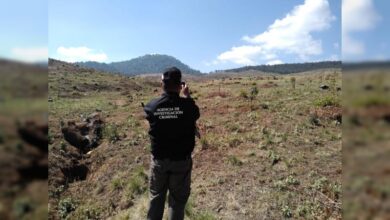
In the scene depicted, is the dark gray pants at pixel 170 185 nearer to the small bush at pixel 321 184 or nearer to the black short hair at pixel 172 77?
the black short hair at pixel 172 77

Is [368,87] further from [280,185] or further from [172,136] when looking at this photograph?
[280,185]

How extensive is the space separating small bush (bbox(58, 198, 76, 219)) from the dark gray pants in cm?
420

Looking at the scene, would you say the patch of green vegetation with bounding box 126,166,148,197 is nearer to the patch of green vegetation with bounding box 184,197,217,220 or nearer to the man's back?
the patch of green vegetation with bounding box 184,197,217,220

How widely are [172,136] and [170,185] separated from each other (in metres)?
0.50

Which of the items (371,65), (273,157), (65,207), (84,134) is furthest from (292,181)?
(84,134)

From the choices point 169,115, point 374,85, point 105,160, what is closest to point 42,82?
point 374,85

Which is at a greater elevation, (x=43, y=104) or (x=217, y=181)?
(x=43, y=104)

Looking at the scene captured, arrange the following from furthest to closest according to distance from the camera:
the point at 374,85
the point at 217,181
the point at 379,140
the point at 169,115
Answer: the point at 217,181 → the point at 169,115 → the point at 379,140 → the point at 374,85

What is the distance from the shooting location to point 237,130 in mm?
13859

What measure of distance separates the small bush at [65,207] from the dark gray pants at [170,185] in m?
4.20

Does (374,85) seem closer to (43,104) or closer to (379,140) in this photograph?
(379,140)

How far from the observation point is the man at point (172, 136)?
4250 millimetres

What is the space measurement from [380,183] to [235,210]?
5505 millimetres

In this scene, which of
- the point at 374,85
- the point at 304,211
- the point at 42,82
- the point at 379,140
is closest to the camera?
the point at 374,85
